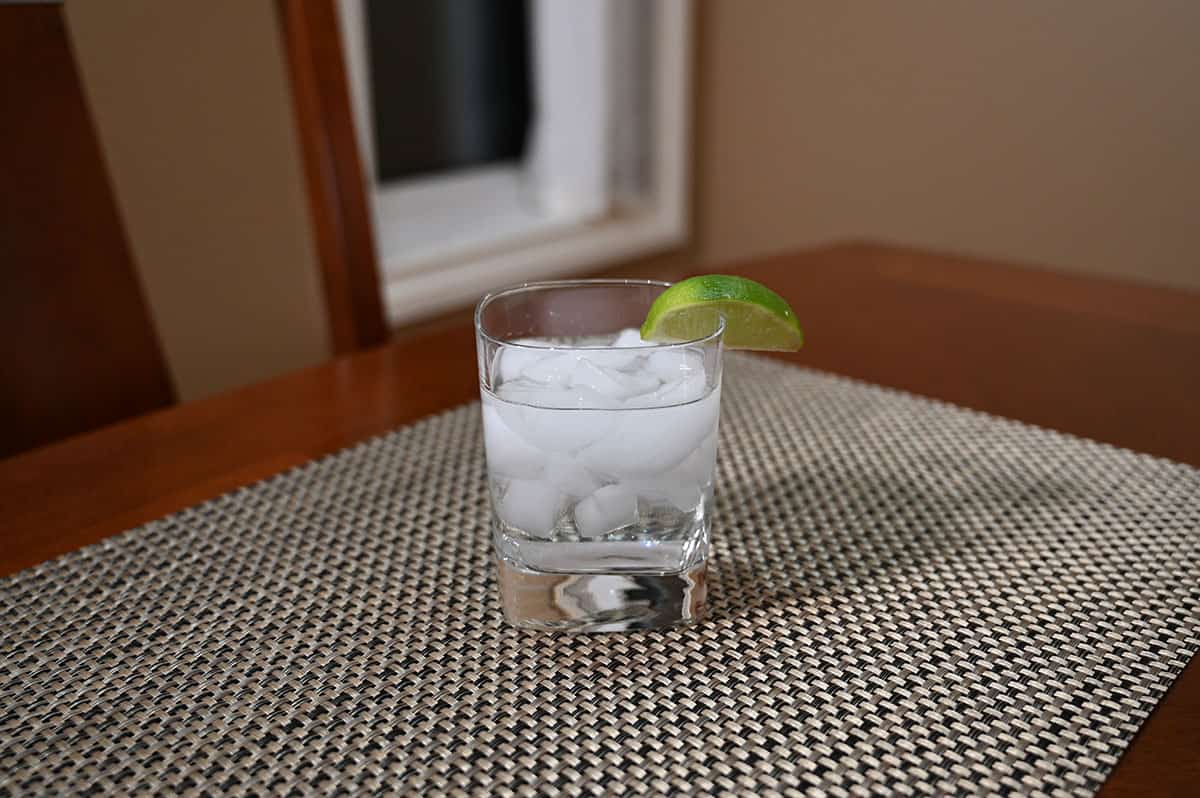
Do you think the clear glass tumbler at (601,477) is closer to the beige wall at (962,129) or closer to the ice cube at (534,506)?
the ice cube at (534,506)

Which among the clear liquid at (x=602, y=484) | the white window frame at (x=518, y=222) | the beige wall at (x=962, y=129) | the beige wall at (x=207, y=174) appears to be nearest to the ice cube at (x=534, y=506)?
the clear liquid at (x=602, y=484)

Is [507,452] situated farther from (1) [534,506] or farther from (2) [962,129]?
(2) [962,129]

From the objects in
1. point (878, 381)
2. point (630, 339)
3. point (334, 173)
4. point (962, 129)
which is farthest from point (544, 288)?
point (962, 129)

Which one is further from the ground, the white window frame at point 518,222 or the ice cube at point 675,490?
the ice cube at point 675,490

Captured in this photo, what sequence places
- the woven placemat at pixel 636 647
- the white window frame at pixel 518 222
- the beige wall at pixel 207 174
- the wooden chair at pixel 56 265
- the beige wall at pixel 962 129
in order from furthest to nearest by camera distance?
the white window frame at pixel 518 222
the beige wall at pixel 962 129
the beige wall at pixel 207 174
the wooden chair at pixel 56 265
the woven placemat at pixel 636 647

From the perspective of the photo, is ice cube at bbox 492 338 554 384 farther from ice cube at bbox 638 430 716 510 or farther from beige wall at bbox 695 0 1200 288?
beige wall at bbox 695 0 1200 288

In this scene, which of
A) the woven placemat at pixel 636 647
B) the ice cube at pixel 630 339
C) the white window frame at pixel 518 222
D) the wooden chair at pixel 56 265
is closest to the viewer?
the woven placemat at pixel 636 647

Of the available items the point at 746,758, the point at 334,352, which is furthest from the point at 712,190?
the point at 746,758

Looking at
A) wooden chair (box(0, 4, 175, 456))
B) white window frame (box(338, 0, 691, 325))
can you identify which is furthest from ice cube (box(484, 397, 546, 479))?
white window frame (box(338, 0, 691, 325))
